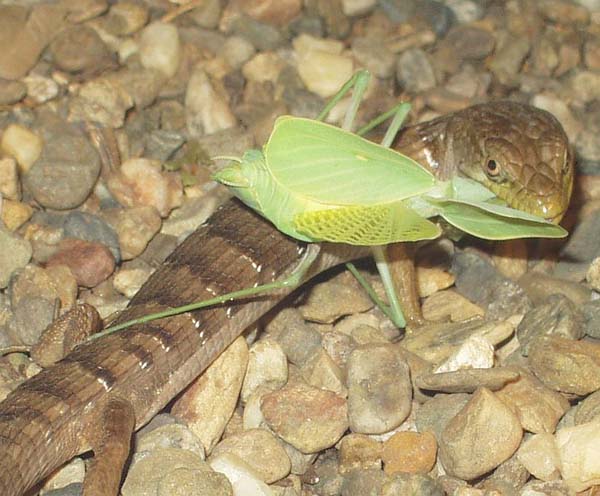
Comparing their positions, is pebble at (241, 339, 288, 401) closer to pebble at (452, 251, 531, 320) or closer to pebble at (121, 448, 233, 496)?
pebble at (121, 448, 233, 496)

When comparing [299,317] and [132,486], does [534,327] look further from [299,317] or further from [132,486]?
[132,486]

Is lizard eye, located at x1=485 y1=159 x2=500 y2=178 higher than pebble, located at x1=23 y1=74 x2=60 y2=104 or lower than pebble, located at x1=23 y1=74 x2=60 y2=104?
lower

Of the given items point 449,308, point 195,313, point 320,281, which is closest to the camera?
point 195,313

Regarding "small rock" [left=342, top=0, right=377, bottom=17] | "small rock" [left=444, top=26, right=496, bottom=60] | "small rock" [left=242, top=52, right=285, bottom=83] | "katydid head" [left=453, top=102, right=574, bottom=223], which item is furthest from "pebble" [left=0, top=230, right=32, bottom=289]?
"small rock" [left=444, top=26, right=496, bottom=60]

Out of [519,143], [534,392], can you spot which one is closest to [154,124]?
[519,143]

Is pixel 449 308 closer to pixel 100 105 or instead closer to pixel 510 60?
pixel 510 60

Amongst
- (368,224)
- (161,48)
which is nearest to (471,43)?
(161,48)

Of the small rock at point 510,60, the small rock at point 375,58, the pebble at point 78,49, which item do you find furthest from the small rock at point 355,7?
the pebble at point 78,49
